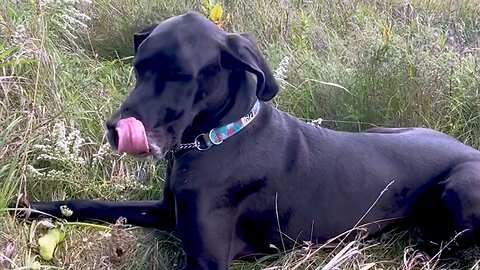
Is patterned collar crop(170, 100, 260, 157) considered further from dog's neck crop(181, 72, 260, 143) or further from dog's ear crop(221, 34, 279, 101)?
dog's ear crop(221, 34, 279, 101)

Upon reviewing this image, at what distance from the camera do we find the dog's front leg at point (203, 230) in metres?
2.60

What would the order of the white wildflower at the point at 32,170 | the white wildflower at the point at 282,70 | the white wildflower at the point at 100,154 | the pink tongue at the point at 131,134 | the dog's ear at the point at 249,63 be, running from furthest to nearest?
the white wildflower at the point at 282,70, the white wildflower at the point at 100,154, the white wildflower at the point at 32,170, the dog's ear at the point at 249,63, the pink tongue at the point at 131,134

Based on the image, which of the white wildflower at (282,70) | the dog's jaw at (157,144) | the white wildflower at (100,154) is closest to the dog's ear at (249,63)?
the dog's jaw at (157,144)

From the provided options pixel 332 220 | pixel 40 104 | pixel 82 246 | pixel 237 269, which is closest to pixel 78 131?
pixel 40 104

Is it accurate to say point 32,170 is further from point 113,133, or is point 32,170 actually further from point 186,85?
point 186,85

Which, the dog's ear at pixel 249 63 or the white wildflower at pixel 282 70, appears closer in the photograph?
the dog's ear at pixel 249 63

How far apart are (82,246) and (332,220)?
84 cm

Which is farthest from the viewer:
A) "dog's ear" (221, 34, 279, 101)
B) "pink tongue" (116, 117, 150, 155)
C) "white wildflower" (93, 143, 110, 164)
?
"white wildflower" (93, 143, 110, 164)

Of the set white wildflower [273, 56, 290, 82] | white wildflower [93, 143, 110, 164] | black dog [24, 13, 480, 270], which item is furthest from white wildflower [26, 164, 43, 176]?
white wildflower [273, 56, 290, 82]

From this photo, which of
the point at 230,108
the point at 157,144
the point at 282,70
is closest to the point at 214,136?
the point at 230,108

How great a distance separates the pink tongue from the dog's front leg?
Answer: 0.32 m

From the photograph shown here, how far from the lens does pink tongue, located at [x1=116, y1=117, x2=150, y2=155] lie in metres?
2.35

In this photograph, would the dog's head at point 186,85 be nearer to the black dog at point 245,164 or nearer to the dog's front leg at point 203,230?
the black dog at point 245,164

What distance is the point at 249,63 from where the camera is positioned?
8.30 feet
